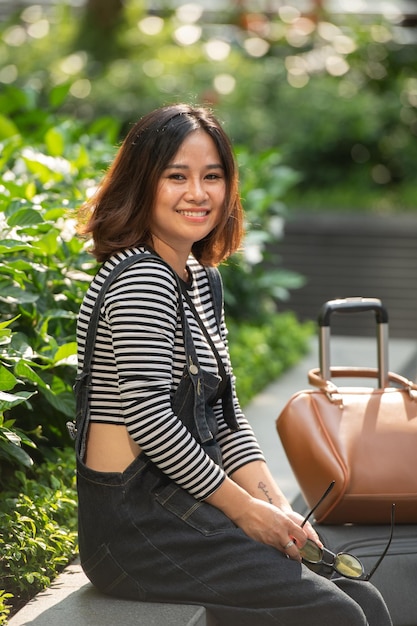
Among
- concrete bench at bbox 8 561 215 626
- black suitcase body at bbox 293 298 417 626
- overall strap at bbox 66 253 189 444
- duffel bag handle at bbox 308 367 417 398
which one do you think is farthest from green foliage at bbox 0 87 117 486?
black suitcase body at bbox 293 298 417 626

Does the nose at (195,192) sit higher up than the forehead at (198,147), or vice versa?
the forehead at (198,147)

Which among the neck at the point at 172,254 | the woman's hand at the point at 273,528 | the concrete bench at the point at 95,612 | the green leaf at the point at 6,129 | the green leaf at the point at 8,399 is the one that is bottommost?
the concrete bench at the point at 95,612

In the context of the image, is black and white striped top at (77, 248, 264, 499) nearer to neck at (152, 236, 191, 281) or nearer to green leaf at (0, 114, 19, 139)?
neck at (152, 236, 191, 281)

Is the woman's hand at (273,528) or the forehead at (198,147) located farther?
the forehead at (198,147)

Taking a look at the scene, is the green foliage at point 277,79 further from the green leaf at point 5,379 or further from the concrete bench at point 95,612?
the concrete bench at point 95,612

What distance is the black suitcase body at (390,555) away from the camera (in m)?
3.24

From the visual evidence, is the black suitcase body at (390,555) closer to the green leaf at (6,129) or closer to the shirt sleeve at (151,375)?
the shirt sleeve at (151,375)

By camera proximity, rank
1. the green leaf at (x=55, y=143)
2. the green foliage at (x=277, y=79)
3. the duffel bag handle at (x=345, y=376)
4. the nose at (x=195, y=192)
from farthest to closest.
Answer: the green foliage at (x=277, y=79), the green leaf at (x=55, y=143), the duffel bag handle at (x=345, y=376), the nose at (x=195, y=192)

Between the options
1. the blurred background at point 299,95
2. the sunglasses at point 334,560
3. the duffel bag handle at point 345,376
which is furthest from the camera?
the blurred background at point 299,95

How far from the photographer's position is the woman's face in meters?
2.84

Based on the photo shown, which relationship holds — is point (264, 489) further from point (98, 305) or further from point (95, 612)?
point (98, 305)

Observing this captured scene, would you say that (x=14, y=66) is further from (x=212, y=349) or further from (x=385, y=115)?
(x=212, y=349)

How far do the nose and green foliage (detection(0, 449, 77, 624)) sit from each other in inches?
40.0

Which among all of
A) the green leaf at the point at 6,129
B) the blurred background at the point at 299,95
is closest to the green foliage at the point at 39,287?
the green leaf at the point at 6,129
